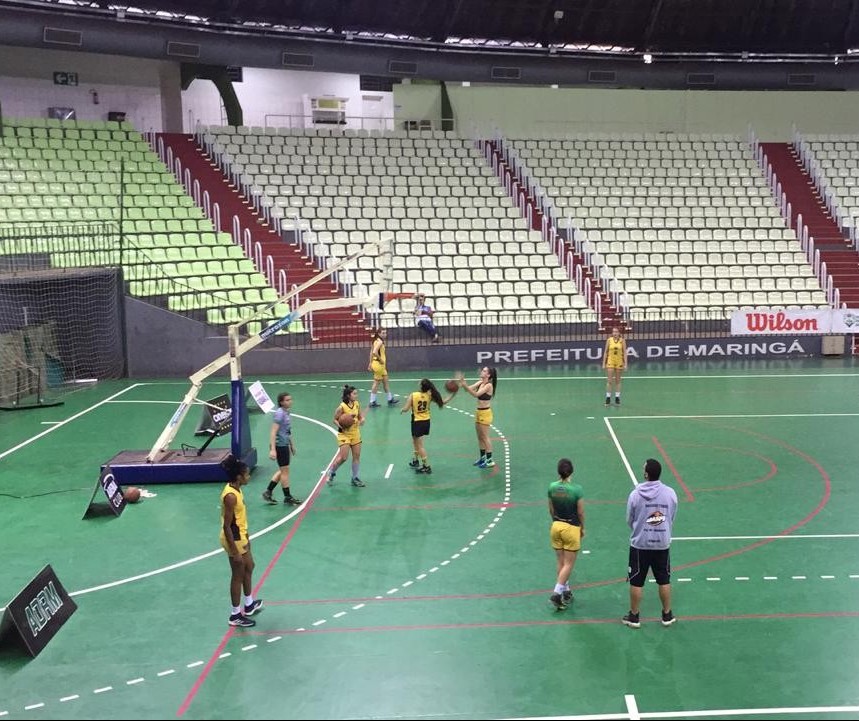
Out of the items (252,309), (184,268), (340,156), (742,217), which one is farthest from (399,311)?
(742,217)

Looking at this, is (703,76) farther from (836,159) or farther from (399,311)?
(399,311)

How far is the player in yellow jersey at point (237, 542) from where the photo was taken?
30.2ft

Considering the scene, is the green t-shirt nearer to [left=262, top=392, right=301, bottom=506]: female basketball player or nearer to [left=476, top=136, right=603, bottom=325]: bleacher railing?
[left=262, top=392, right=301, bottom=506]: female basketball player

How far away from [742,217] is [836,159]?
6.38 meters

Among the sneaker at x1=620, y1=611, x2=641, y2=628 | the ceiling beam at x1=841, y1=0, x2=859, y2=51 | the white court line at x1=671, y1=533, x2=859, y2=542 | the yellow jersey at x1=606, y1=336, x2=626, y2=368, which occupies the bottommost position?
the sneaker at x1=620, y1=611, x2=641, y2=628

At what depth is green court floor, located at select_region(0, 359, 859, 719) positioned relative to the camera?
802cm

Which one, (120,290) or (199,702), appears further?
(120,290)

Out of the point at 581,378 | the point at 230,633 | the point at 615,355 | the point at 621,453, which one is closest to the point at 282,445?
the point at 230,633

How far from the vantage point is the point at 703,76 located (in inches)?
1391

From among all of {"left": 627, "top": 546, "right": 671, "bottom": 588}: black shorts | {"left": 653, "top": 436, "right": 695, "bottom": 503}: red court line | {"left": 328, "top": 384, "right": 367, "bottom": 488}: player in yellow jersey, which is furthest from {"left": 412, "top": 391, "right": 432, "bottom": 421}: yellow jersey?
{"left": 627, "top": 546, "right": 671, "bottom": 588}: black shorts

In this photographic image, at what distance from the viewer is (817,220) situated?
3300 centimetres

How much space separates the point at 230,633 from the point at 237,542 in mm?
943

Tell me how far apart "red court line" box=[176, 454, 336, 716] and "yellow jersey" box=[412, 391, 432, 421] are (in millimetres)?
2138

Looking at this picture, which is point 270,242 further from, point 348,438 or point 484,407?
point 348,438
